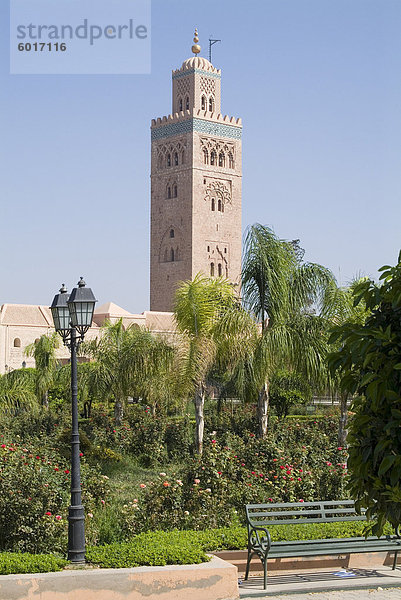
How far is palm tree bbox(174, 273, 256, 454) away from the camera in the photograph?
14.9 metres

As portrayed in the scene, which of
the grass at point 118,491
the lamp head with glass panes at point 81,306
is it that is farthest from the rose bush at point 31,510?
the lamp head with glass panes at point 81,306

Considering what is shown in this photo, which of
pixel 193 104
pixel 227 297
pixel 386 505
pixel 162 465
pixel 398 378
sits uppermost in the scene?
pixel 193 104

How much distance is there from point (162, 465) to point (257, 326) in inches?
124

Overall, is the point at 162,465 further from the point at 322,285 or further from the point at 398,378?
the point at 398,378

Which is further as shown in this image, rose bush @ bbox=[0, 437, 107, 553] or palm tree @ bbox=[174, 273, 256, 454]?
palm tree @ bbox=[174, 273, 256, 454]

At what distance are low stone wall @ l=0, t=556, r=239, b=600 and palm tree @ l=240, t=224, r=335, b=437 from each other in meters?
7.72

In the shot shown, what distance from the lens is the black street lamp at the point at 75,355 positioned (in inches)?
303

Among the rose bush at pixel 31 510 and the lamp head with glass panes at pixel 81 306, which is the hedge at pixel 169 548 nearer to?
the rose bush at pixel 31 510

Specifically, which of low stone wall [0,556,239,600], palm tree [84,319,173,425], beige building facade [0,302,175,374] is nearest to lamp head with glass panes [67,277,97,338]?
low stone wall [0,556,239,600]

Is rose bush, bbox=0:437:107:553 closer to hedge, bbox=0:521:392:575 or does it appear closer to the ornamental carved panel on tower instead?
hedge, bbox=0:521:392:575

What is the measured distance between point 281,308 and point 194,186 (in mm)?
43590

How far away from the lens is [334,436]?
17312mm

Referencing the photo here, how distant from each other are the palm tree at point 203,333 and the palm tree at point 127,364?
4.60ft

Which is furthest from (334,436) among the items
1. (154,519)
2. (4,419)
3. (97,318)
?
(97,318)
